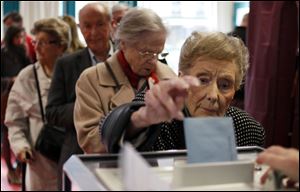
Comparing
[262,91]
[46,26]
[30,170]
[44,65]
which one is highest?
[46,26]

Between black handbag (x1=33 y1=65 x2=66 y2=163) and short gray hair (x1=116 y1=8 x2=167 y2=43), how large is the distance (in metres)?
0.87

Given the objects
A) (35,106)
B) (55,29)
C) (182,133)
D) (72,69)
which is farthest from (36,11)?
(182,133)

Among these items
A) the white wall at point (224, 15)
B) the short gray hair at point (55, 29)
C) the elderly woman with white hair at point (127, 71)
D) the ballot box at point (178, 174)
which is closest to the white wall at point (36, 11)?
the white wall at point (224, 15)

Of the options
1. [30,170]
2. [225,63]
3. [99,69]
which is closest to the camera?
[225,63]

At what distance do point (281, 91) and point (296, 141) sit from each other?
0.35 m

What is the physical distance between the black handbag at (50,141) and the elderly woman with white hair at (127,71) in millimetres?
754

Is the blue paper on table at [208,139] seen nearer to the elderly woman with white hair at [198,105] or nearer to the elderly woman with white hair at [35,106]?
the elderly woman with white hair at [198,105]

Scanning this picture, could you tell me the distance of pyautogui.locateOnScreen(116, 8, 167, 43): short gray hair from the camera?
2.03m

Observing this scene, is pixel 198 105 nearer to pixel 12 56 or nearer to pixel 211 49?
pixel 211 49

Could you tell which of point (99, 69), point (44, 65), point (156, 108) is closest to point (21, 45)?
point (44, 65)

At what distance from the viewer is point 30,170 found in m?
3.04

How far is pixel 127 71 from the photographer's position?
209 cm

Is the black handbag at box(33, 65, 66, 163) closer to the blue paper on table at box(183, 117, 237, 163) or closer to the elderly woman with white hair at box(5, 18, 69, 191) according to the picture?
the elderly woman with white hair at box(5, 18, 69, 191)

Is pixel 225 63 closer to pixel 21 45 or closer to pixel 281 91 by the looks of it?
pixel 281 91
